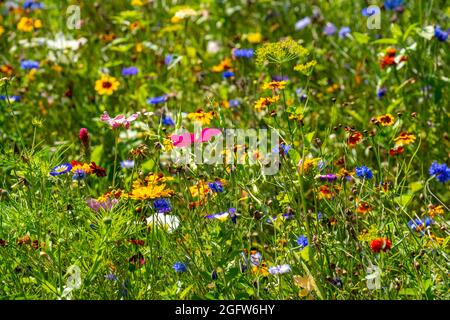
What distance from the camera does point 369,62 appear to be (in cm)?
348

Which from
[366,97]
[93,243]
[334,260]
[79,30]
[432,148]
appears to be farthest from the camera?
[79,30]

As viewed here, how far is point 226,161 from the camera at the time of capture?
2.17m

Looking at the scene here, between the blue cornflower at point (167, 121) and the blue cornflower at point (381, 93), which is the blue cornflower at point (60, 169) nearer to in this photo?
the blue cornflower at point (167, 121)

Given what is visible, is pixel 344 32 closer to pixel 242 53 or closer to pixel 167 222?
pixel 242 53

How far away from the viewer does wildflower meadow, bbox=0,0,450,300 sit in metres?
1.98

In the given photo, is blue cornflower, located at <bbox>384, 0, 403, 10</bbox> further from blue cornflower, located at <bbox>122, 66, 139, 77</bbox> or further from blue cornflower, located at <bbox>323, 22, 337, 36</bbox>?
blue cornflower, located at <bbox>122, 66, 139, 77</bbox>

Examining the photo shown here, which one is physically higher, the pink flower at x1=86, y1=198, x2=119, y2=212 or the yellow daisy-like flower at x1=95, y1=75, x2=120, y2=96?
the yellow daisy-like flower at x1=95, y1=75, x2=120, y2=96

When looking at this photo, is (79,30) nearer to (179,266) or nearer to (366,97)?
(366,97)

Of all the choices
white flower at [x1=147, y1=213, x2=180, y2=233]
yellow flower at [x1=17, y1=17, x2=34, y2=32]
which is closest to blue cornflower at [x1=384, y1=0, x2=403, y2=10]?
yellow flower at [x1=17, y1=17, x2=34, y2=32]

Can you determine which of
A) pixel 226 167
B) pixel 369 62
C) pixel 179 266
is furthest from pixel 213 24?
pixel 179 266

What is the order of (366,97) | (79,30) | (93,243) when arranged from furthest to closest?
(79,30)
(366,97)
(93,243)

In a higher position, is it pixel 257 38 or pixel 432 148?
pixel 257 38

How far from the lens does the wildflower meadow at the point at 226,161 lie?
1.98m
